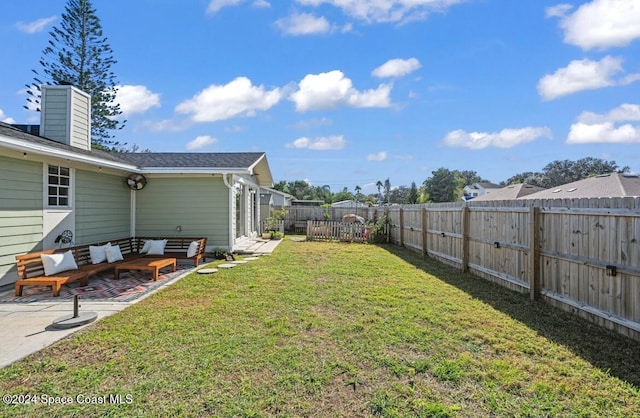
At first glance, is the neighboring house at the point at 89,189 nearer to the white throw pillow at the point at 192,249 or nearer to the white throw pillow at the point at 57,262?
the white throw pillow at the point at 57,262

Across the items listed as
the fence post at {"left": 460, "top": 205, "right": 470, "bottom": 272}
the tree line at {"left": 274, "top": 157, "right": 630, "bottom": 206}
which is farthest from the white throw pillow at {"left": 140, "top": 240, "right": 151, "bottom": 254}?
the tree line at {"left": 274, "top": 157, "right": 630, "bottom": 206}

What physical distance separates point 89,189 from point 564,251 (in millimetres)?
9708

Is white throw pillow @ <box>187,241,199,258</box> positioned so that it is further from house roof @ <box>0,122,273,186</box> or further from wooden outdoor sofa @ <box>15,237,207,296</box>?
house roof @ <box>0,122,273,186</box>

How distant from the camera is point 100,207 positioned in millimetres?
8305

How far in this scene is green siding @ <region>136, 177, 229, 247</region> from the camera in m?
9.62

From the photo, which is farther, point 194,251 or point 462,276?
point 194,251

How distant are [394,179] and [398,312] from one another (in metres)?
52.1

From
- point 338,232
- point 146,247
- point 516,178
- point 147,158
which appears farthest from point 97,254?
point 516,178

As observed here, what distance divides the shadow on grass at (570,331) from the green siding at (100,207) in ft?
27.4

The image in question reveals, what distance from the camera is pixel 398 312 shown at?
467 centimetres

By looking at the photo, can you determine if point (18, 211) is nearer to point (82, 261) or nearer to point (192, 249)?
point (82, 261)

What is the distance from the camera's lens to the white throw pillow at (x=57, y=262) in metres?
5.98

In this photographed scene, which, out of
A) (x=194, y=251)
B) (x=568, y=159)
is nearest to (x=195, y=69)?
(x=194, y=251)

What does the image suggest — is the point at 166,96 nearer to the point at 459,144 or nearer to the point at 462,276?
the point at 462,276
